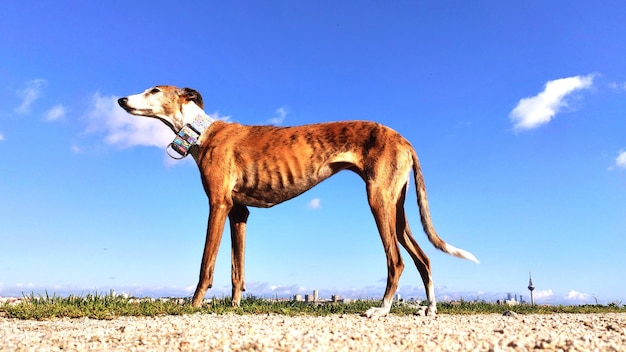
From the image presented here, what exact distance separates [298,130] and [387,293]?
3063 mm

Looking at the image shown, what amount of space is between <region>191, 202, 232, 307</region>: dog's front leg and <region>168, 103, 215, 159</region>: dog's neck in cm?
137

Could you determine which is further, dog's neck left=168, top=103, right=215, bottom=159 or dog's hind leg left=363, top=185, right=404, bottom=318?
dog's neck left=168, top=103, right=215, bottom=159

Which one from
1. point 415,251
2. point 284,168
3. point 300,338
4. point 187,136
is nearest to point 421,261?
point 415,251

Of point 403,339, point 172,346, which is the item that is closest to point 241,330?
point 172,346

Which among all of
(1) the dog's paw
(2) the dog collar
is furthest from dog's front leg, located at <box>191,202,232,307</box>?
(1) the dog's paw

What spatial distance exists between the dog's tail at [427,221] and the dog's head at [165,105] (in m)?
4.03

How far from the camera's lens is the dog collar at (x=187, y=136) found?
8.98 m

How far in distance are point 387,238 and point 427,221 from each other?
0.89 metres

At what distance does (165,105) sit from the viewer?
9.21 meters

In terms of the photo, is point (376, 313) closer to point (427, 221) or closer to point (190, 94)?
point (427, 221)

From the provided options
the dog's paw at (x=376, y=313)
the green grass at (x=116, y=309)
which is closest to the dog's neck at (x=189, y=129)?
the green grass at (x=116, y=309)

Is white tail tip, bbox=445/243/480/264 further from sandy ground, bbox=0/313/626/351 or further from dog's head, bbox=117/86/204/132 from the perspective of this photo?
dog's head, bbox=117/86/204/132

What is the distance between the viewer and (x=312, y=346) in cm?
431

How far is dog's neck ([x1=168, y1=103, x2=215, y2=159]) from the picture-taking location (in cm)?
898
